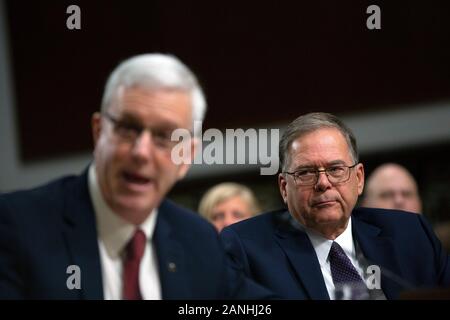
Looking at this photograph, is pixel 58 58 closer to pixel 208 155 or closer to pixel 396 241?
pixel 208 155

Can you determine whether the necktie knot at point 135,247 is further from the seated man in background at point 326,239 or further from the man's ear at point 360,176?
→ the man's ear at point 360,176

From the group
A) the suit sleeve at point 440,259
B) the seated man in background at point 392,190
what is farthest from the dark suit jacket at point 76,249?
the seated man in background at point 392,190

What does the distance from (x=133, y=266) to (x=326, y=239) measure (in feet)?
1.85

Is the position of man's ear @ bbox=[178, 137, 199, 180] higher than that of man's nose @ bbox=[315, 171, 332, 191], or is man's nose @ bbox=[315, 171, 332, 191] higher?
man's ear @ bbox=[178, 137, 199, 180]

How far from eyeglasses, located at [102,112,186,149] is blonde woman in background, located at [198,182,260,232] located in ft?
1.62

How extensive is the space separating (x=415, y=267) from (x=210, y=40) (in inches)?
36.7

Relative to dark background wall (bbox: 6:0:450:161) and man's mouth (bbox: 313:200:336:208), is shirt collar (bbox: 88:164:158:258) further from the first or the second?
man's mouth (bbox: 313:200:336:208)

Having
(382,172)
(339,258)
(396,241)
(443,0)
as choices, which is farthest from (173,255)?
(443,0)

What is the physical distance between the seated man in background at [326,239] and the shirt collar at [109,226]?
0.30m

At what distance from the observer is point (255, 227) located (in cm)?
221

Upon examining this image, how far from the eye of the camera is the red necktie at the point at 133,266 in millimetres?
1968

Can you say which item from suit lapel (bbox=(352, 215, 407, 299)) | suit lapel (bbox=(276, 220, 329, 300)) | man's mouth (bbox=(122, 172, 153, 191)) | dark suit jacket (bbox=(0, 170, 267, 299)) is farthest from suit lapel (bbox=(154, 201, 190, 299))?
suit lapel (bbox=(352, 215, 407, 299))

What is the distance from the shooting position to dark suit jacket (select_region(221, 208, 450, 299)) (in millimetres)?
2123

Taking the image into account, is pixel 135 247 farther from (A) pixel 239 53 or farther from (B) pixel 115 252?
(A) pixel 239 53
